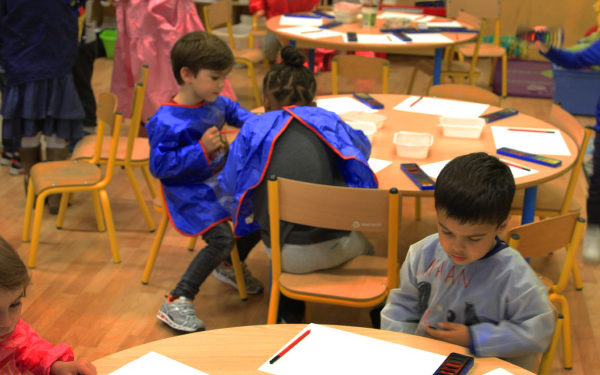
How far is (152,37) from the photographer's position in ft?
13.8

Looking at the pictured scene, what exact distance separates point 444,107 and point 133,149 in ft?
5.07

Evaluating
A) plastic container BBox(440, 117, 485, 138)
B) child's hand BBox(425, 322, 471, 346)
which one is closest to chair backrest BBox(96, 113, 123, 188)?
plastic container BBox(440, 117, 485, 138)

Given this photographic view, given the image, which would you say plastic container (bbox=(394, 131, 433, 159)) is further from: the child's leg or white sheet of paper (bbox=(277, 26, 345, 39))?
white sheet of paper (bbox=(277, 26, 345, 39))

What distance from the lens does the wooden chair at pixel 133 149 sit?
3078mm

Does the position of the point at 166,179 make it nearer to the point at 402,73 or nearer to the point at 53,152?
the point at 53,152

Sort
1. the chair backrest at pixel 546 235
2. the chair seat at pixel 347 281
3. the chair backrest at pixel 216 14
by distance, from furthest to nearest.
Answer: the chair backrest at pixel 216 14
the chair seat at pixel 347 281
the chair backrest at pixel 546 235

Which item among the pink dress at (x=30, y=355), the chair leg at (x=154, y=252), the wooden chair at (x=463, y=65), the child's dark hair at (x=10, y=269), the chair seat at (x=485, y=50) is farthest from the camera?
the chair seat at (x=485, y=50)

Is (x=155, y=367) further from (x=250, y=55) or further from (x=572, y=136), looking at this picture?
(x=250, y=55)

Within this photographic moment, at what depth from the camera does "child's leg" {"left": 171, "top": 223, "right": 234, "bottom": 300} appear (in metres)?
2.60

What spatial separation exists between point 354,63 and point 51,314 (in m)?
2.05

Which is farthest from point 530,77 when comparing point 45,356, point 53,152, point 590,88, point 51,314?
point 45,356

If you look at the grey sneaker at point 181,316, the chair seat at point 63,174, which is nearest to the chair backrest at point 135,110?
the chair seat at point 63,174

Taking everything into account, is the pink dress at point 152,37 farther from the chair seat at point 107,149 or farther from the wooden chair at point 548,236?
the wooden chair at point 548,236

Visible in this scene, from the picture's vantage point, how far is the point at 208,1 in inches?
271
